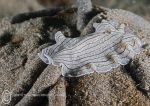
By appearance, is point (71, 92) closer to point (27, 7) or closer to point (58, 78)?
point (58, 78)

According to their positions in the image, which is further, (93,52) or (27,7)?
(27,7)

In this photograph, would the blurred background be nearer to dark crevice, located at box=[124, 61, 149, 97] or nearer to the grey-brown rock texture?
the grey-brown rock texture

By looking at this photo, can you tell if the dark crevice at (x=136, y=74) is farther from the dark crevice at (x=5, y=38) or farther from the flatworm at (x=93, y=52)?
the dark crevice at (x=5, y=38)

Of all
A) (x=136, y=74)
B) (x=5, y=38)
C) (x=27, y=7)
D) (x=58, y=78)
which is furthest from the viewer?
(x=27, y=7)

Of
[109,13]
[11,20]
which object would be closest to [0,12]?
[11,20]

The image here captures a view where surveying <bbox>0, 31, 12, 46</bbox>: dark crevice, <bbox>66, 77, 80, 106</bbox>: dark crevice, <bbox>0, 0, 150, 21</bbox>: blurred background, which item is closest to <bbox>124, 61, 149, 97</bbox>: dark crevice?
<bbox>66, 77, 80, 106</bbox>: dark crevice

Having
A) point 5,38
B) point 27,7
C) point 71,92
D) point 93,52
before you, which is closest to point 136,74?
point 93,52
